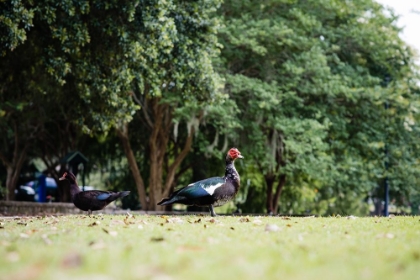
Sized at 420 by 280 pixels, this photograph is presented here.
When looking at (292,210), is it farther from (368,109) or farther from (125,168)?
(368,109)

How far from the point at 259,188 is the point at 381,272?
3422 cm

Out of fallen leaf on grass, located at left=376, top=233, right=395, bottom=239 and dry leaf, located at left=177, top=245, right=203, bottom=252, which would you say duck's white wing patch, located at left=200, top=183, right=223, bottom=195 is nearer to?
fallen leaf on grass, located at left=376, top=233, right=395, bottom=239

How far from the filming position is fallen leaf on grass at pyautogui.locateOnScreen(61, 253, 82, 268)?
221 inches

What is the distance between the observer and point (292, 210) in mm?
44594

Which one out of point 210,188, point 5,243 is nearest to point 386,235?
point 5,243

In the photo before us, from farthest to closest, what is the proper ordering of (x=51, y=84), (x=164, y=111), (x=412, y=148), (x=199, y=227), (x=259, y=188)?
1. (x=259, y=188)
2. (x=412, y=148)
3. (x=164, y=111)
4. (x=51, y=84)
5. (x=199, y=227)

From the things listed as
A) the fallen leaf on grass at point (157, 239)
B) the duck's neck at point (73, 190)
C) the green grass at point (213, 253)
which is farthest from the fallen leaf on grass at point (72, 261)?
the duck's neck at point (73, 190)

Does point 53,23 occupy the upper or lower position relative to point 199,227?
upper

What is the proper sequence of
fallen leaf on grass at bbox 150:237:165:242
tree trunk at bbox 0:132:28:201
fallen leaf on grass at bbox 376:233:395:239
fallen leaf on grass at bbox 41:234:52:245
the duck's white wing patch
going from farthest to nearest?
tree trunk at bbox 0:132:28:201, the duck's white wing patch, fallen leaf on grass at bbox 376:233:395:239, fallen leaf on grass at bbox 150:237:165:242, fallen leaf on grass at bbox 41:234:52:245

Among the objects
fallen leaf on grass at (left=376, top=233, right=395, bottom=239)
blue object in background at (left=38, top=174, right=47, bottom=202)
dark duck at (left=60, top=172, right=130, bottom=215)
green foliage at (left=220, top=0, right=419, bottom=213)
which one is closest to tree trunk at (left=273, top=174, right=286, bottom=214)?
green foliage at (left=220, top=0, right=419, bottom=213)

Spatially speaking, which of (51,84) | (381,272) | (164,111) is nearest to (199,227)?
(381,272)

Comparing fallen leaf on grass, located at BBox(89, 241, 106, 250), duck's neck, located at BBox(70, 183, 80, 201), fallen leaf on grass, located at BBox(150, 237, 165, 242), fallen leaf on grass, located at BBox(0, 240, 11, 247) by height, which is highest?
duck's neck, located at BBox(70, 183, 80, 201)

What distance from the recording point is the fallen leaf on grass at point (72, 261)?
18.4 feet

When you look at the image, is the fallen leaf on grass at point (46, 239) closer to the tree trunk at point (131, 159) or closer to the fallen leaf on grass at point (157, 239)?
the fallen leaf on grass at point (157, 239)
